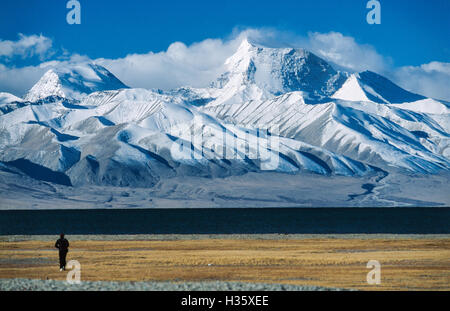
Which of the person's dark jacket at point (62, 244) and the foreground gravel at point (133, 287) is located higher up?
the person's dark jacket at point (62, 244)

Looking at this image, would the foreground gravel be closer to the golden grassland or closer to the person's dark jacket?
the golden grassland

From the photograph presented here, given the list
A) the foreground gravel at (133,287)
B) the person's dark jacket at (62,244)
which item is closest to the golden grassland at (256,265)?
the person's dark jacket at (62,244)

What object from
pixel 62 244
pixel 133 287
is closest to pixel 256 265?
pixel 62 244

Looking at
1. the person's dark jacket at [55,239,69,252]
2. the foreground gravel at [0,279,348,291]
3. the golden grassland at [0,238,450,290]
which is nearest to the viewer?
the foreground gravel at [0,279,348,291]

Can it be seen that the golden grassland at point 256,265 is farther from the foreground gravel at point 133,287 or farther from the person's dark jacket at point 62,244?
the foreground gravel at point 133,287

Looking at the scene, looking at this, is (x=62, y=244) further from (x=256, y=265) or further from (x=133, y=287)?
(x=256, y=265)

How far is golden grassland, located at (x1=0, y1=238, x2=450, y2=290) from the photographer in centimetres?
5312

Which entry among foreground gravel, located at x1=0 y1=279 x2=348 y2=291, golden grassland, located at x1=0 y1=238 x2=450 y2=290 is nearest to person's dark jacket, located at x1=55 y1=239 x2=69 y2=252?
golden grassland, located at x1=0 y1=238 x2=450 y2=290

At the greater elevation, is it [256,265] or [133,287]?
[256,265]

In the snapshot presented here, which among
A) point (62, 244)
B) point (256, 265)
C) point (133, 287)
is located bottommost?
point (133, 287)

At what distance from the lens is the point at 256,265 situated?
209ft

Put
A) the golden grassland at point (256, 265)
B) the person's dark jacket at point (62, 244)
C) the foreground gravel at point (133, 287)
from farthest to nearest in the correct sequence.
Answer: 1. the person's dark jacket at point (62, 244)
2. the golden grassland at point (256, 265)
3. the foreground gravel at point (133, 287)

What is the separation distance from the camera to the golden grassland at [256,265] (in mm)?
53125
